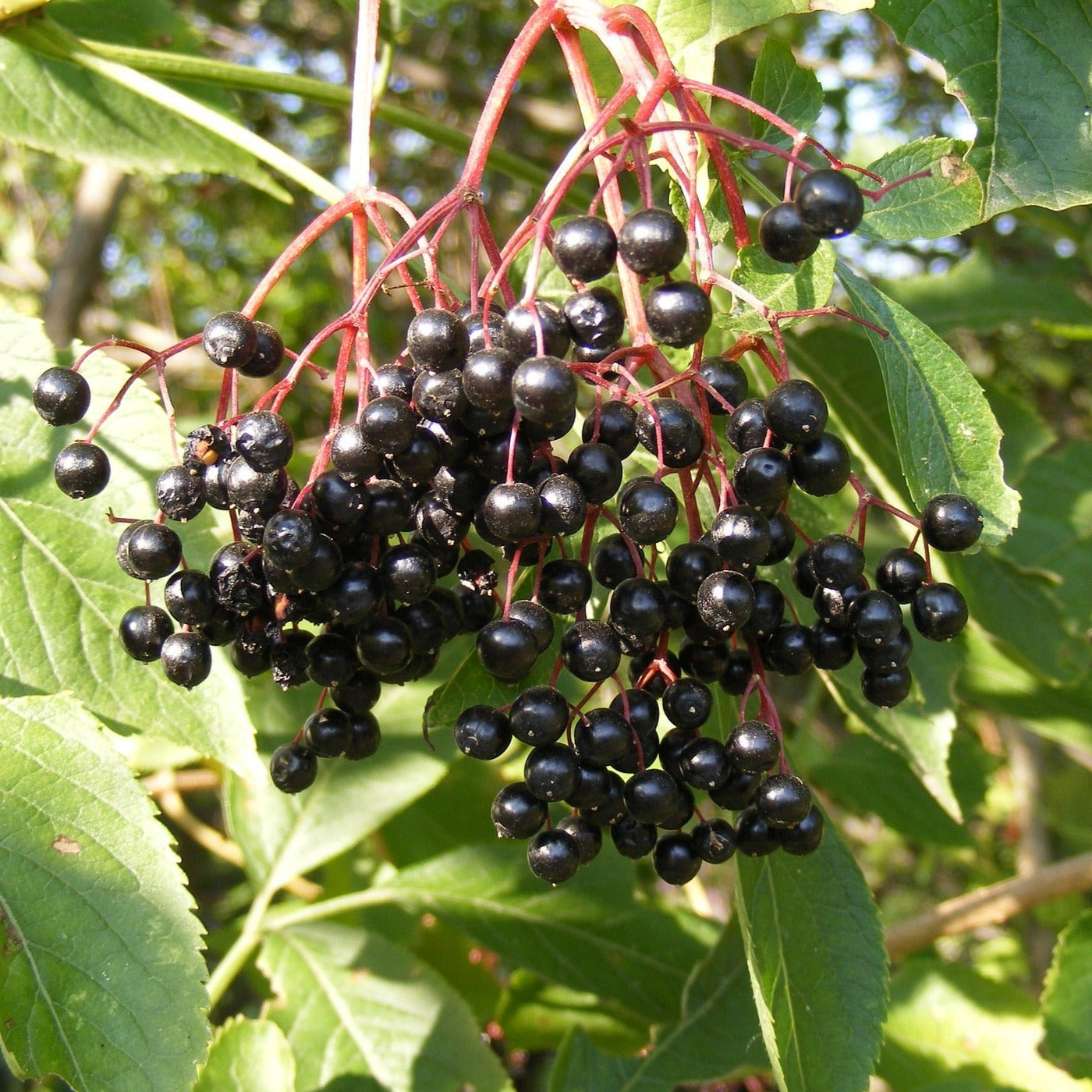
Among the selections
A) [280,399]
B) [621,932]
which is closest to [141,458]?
[280,399]

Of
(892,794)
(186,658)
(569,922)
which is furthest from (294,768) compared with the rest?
(892,794)

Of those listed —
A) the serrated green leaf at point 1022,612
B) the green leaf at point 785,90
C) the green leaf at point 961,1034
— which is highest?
the green leaf at point 785,90

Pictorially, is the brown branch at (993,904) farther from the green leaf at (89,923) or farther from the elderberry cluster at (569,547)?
the green leaf at (89,923)

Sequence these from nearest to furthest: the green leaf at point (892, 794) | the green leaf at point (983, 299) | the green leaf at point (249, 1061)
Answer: the green leaf at point (249, 1061) < the green leaf at point (983, 299) < the green leaf at point (892, 794)

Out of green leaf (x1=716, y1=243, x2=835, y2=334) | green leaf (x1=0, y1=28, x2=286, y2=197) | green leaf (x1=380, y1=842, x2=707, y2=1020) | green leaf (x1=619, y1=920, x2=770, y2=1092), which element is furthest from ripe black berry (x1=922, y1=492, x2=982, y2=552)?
green leaf (x1=0, y1=28, x2=286, y2=197)

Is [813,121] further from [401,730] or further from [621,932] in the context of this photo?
[621,932]

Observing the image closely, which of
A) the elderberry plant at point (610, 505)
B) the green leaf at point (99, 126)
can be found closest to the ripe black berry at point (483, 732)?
the elderberry plant at point (610, 505)
